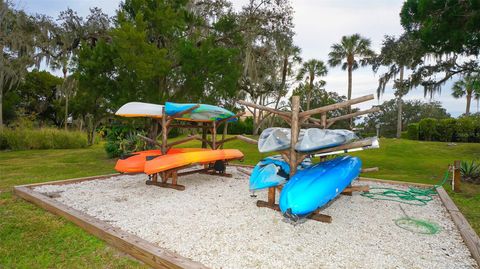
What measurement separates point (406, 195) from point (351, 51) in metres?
22.9

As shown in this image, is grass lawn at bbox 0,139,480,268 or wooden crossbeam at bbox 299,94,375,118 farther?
wooden crossbeam at bbox 299,94,375,118

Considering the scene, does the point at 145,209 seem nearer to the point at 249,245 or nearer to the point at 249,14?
the point at 249,245

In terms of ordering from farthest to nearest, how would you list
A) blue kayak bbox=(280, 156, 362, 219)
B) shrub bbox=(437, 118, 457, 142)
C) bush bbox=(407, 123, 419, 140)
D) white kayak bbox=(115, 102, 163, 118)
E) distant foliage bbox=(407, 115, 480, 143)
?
1. bush bbox=(407, 123, 419, 140)
2. shrub bbox=(437, 118, 457, 142)
3. distant foliage bbox=(407, 115, 480, 143)
4. white kayak bbox=(115, 102, 163, 118)
5. blue kayak bbox=(280, 156, 362, 219)

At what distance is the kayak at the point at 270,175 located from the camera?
464 centimetres

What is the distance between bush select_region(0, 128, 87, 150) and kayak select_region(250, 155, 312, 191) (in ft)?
52.7

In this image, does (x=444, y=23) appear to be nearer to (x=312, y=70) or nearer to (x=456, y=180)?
(x=456, y=180)

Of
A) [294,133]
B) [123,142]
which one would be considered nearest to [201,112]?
[294,133]

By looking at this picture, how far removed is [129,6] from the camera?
35.7 ft

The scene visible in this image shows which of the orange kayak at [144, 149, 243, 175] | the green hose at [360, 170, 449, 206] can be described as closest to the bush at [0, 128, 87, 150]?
the orange kayak at [144, 149, 243, 175]

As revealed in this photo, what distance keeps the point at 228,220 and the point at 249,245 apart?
936 mm

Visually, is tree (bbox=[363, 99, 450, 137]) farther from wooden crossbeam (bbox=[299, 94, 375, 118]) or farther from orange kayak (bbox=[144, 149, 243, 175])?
wooden crossbeam (bbox=[299, 94, 375, 118])

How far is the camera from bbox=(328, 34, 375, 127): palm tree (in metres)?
25.5

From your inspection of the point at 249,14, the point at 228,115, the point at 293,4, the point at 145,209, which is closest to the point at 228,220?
the point at 145,209

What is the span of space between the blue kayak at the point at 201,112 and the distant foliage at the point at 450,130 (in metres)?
17.4
